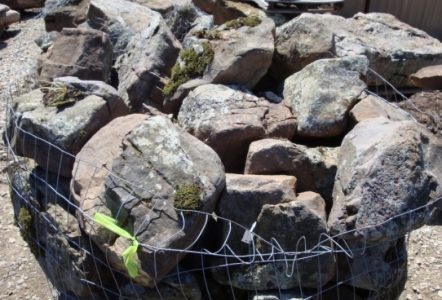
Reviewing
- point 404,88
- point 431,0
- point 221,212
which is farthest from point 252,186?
point 431,0

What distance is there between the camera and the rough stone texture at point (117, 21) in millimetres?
6107

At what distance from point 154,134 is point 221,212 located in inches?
26.9

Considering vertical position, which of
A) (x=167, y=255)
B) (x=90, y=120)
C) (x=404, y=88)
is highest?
(x=90, y=120)

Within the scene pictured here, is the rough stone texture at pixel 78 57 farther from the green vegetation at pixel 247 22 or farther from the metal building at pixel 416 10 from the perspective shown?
the metal building at pixel 416 10

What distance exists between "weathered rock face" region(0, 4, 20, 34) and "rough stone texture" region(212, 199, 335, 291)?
9.14m

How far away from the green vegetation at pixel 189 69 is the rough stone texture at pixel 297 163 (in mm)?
1055

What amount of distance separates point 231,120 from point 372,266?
144cm

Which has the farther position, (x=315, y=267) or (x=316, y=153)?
(x=316, y=153)

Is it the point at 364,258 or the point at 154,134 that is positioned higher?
the point at 154,134

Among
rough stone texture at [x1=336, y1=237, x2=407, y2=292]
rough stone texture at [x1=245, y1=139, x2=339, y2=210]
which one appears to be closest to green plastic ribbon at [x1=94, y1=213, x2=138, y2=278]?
rough stone texture at [x1=245, y1=139, x2=339, y2=210]

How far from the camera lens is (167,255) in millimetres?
3506

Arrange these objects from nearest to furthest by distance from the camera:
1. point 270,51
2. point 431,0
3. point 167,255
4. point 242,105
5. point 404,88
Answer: point 167,255
point 242,105
point 270,51
point 404,88
point 431,0

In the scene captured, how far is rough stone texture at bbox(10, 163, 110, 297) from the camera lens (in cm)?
400

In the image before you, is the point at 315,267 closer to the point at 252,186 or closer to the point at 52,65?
the point at 252,186
